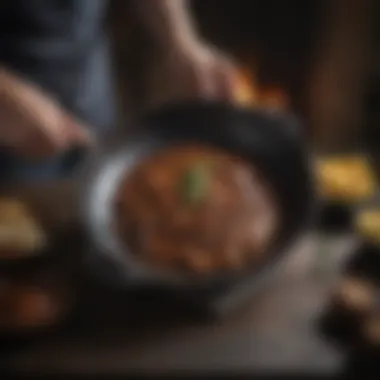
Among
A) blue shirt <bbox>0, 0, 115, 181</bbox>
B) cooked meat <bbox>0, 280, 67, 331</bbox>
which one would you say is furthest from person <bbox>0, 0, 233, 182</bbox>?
cooked meat <bbox>0, 280, 67, 331</bbox>

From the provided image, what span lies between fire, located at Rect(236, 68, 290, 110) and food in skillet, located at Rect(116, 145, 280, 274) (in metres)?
0.06

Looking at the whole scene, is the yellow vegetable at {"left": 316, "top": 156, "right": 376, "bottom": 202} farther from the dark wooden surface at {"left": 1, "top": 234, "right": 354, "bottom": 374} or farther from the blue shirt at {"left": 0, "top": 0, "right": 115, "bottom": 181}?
the blue shirt at {"left": 0, "top": 0, "right": 115, "bottom": 181}

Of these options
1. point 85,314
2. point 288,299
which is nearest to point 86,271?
point 85,314

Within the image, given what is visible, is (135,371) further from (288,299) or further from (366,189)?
(366,189)

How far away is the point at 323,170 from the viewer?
88 cm

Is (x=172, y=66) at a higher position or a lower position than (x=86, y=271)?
higher

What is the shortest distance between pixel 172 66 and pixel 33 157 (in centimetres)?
17

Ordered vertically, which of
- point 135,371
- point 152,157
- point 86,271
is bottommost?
point 135,371

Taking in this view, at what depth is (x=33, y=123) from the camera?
0.86m

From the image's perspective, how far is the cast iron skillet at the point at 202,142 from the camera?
852mm

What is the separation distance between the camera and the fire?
0.87 metres

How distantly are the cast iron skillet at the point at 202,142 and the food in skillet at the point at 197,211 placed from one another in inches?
0.4

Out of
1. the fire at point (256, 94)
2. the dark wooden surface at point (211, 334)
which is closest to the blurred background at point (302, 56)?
the fire at point (256, 94)

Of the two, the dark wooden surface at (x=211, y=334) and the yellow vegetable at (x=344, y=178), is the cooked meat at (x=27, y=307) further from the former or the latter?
the yellow vegetable at (x=344, y=178)
